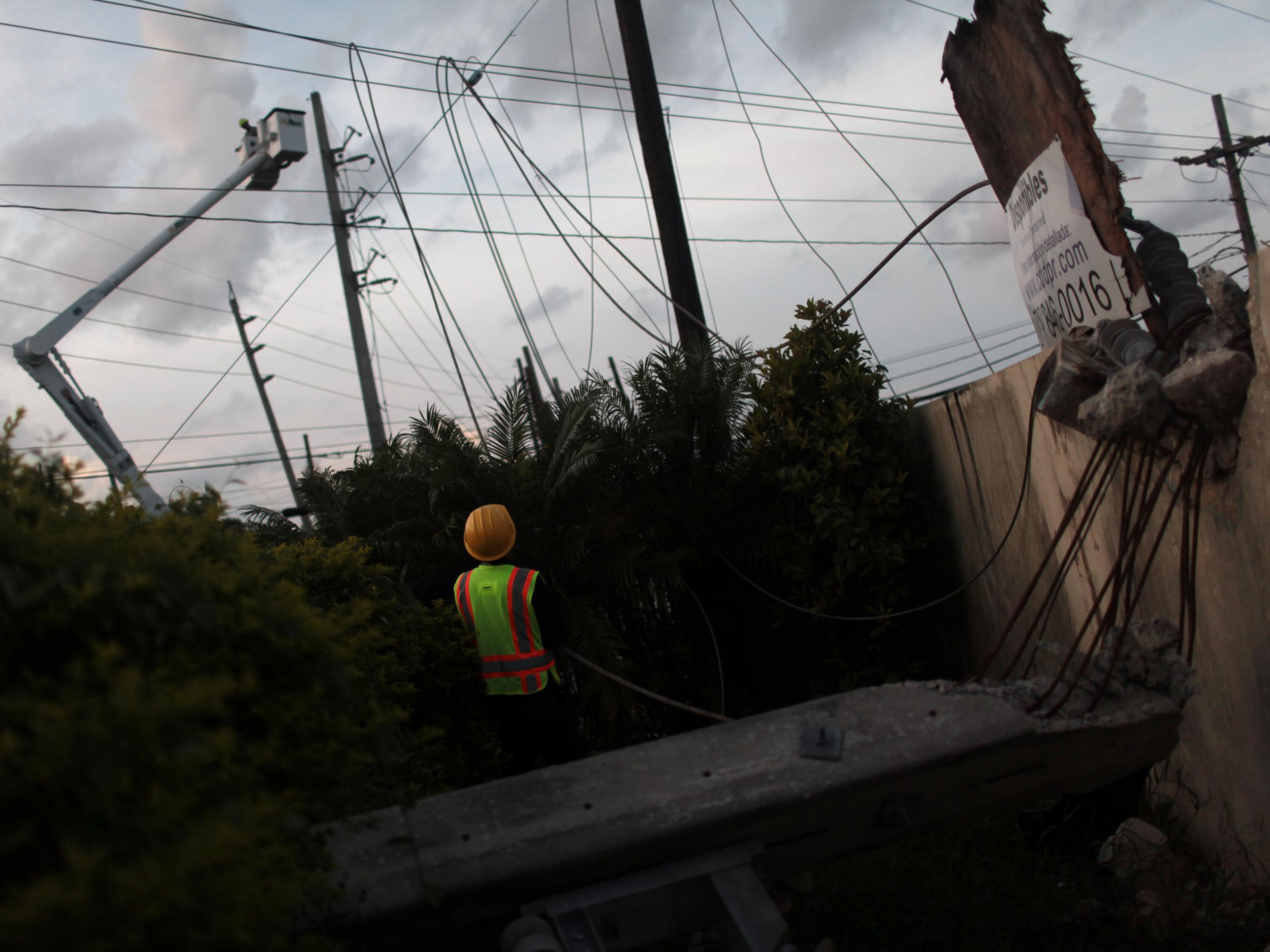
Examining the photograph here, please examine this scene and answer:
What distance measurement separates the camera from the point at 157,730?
4.75 ft

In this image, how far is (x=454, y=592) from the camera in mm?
5070

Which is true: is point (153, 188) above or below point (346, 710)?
above

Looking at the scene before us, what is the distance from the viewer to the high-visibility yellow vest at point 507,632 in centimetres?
489

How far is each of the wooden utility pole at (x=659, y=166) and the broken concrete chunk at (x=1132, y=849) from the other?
5.26m

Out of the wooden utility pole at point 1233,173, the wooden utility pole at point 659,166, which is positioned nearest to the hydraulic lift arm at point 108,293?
the wooden utility pole at point 659,166

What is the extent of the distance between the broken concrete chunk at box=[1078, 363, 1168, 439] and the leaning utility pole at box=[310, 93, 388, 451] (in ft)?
55.6

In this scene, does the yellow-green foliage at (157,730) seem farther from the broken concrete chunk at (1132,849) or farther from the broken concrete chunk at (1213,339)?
the broken concrete chunk at (1213,339)

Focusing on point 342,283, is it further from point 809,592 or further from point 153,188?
point 809,592

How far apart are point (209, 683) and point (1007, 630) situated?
2.76 m

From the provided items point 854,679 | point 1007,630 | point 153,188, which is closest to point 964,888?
point 1007,630

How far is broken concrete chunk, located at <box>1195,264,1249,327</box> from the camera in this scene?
3275mm

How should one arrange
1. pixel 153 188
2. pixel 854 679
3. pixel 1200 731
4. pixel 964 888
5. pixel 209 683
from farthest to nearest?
1. pixel 153 188
2. pixel 854 679
3. pixel 1200 731
4. pixel 964 888
5. pixel 209 683

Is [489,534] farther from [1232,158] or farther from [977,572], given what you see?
[1232,158]

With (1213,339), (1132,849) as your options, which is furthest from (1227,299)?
(1132,849)
